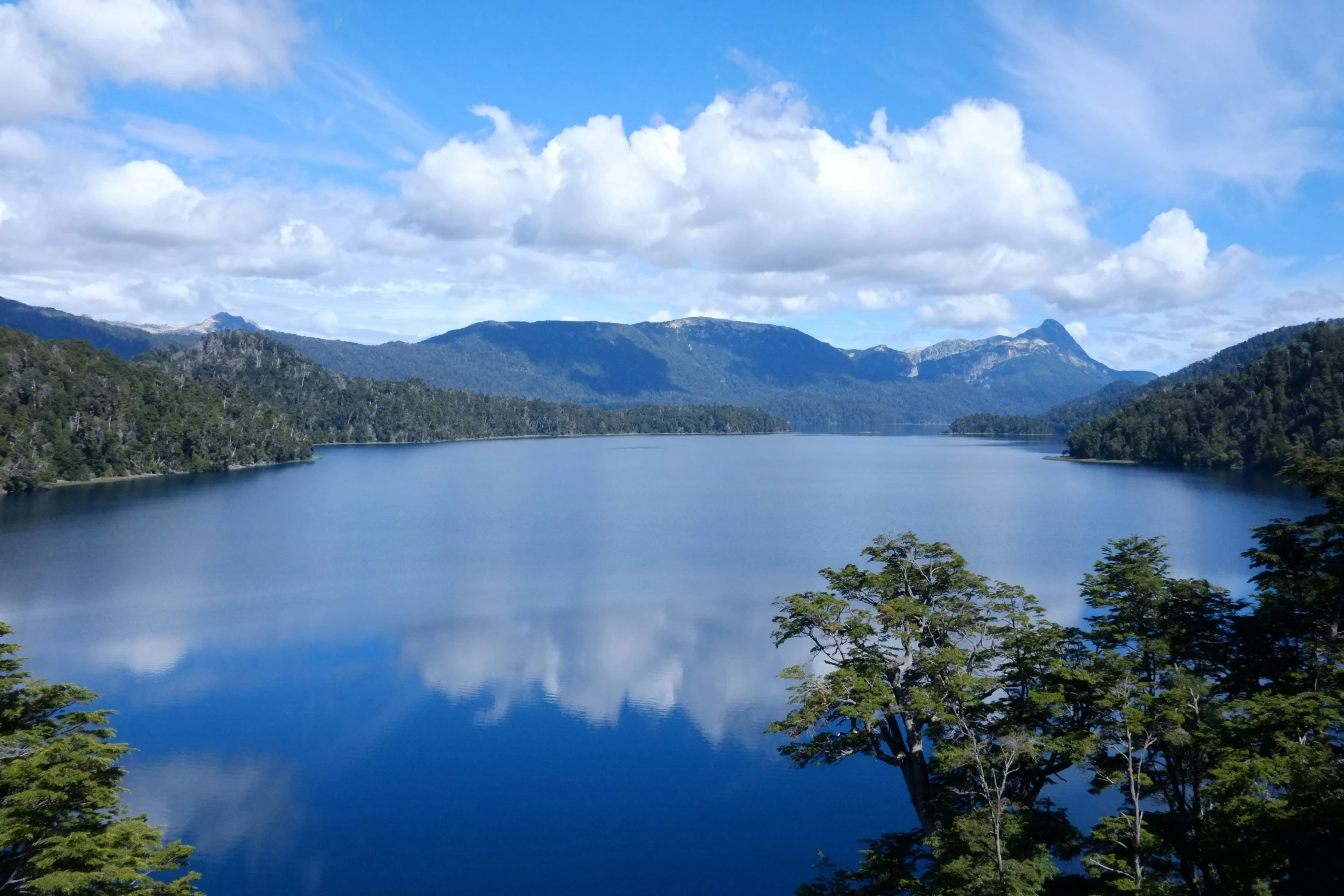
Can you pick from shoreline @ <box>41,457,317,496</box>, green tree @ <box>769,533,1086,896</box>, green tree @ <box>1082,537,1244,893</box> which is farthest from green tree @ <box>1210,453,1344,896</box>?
shoreline @ <box>41,457,317,496</box>

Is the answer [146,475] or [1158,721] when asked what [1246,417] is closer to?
[1158,721]

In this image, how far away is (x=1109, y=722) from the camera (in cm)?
1756

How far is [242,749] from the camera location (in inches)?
1140

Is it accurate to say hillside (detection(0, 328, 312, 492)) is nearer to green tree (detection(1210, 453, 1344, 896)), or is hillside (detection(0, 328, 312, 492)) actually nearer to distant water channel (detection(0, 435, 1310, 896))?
distant water channel (detection(0, 435, 1310, 896))

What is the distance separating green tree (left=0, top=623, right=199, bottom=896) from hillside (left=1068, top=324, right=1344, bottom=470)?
127830mm

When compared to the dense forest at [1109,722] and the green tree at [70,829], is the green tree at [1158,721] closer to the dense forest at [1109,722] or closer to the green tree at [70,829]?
the dense forest at [1109,722]

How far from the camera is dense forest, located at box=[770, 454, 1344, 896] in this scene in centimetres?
1437

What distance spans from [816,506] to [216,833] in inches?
2692

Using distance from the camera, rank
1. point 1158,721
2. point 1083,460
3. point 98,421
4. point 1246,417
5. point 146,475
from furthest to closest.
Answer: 1. point 1083,460
2. point 1246,417
3. point 146,475
4. point 98,421
5. point 1158,721

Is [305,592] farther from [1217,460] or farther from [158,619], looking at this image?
[1217,460]

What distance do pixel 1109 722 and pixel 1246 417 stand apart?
5618 inches

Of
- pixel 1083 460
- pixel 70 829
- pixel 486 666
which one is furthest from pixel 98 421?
pixel 1083 460

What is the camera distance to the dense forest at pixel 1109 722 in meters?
14.4


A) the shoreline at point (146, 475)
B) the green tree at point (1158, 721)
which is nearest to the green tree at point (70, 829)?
the green tree at point (1158, 721)
